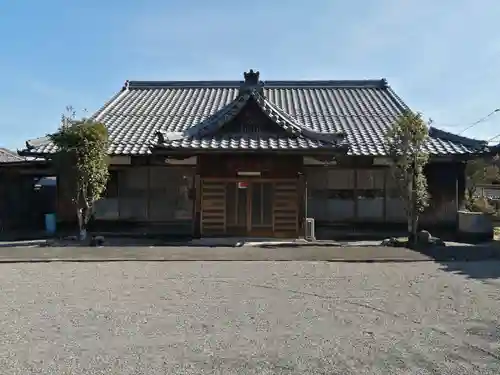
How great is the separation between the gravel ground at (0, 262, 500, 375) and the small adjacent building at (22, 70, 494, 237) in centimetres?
536

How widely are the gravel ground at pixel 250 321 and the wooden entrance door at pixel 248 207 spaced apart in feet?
17.5

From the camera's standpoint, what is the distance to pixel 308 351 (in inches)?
172

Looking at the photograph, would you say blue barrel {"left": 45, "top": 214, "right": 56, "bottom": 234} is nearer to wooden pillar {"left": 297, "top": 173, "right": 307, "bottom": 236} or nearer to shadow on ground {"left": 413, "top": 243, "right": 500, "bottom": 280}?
wooden pillar {"left": 297, "top": 173, "right": 307, "bottom": 236}

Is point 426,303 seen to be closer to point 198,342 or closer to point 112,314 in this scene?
point 198,342

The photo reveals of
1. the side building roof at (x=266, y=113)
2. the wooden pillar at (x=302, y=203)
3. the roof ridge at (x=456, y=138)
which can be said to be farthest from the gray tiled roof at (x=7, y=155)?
the roof ridge at (x=456, y=138)

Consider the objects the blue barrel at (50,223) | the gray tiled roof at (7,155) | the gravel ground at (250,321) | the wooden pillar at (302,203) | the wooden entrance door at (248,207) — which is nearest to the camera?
the gravel ground at (250,321)

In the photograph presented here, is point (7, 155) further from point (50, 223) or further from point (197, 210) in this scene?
point (197, 210)

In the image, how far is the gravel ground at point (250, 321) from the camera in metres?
4.10

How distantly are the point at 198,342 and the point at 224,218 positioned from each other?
947 cm

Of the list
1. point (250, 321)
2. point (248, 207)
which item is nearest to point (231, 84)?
point (248, 207)

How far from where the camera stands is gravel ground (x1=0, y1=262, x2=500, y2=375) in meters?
4.10

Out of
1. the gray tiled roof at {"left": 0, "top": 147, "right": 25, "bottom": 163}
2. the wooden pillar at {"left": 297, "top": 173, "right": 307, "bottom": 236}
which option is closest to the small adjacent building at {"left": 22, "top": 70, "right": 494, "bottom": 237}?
the wooden pillar at {"left": 297, "top": 173, "right": 307, "bottom": 236}

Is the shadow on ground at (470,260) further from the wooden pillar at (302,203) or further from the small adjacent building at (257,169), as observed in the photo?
the small adjacent building at (257,169)

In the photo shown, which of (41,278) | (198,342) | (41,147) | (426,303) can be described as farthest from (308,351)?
(41,147)
